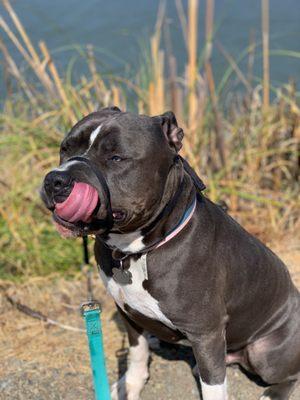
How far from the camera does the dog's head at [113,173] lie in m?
2.58

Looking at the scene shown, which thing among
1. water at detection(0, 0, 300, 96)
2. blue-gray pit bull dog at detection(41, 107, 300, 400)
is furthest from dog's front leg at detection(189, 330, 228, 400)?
water at detection(0, 0, 300, 96)

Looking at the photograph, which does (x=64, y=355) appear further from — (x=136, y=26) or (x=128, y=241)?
(x=136, y=26)

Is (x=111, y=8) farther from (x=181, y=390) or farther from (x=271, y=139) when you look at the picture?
(x=181, y=390)

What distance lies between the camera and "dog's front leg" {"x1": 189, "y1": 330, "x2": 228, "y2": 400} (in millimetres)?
3051

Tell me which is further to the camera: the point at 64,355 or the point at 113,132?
the point at 64,355

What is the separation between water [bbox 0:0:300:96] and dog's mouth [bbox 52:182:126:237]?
4.60 m

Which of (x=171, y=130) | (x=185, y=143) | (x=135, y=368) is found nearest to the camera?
(x=171, y=130)

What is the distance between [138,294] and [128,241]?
0.83ft

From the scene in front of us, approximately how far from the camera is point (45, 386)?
12.2 ft

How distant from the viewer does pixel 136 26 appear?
939 centimetres

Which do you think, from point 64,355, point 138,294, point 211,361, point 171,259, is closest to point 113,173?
point 171,259

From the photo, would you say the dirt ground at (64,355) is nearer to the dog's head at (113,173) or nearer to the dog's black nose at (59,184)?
the dog's head at (113,173)

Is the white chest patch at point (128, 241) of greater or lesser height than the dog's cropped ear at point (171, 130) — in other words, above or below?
below

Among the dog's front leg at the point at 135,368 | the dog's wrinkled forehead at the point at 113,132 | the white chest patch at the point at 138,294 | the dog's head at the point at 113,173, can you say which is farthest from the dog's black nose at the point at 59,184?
the dog's front leg at the point at 135,368
